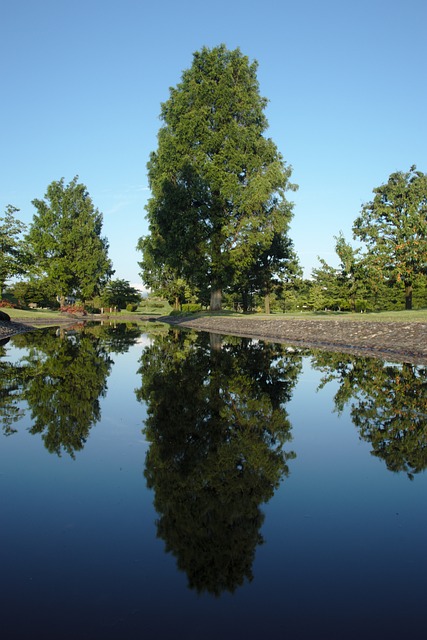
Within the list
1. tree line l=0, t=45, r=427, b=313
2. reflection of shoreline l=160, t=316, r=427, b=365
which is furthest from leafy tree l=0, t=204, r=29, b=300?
reflection of shoreline l=160, t=316, r=427, b=365

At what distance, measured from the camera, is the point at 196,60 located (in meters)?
41.1

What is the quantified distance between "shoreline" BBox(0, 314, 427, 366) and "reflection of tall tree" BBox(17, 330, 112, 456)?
9221 millimetres

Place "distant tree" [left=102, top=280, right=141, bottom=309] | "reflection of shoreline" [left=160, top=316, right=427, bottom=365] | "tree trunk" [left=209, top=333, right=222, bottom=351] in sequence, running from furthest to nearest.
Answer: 1. "distant tree" [left=102, top=280, right=141, bottom=309]
2. "tree trunk" [left=209, top=333, right=222, bottom=351]
3. "reflection of shoreline" [left=160, top=316, right=427, bottom=365]

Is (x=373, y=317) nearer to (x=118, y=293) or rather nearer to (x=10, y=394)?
(x=10, y=394)

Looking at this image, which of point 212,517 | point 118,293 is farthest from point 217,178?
point 118,293

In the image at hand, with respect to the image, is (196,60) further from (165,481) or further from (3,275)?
(165,481)

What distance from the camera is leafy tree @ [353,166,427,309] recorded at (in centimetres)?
3672

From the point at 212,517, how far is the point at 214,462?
4.46 feet

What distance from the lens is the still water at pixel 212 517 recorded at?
9.09 feet

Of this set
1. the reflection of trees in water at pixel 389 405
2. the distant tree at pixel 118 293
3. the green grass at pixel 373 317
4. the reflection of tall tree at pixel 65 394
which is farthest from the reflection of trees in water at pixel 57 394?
the distant tree at pixel 118 293

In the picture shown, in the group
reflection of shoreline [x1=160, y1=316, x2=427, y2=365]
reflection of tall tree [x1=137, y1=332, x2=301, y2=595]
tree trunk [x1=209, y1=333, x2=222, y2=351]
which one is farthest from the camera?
tree trunk [x1=209, y1=333, x2=222, y2=351]

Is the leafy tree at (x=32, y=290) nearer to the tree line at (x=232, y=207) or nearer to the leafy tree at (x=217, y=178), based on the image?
the tree line at (x=232, y=207)

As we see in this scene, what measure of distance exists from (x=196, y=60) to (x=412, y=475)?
42.9m

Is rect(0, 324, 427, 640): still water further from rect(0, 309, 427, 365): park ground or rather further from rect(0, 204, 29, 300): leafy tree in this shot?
rect(0, 204, 29, 300): leafy tree
